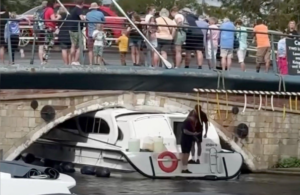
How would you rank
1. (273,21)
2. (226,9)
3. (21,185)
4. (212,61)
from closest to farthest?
(21,185)
(212,61)
(273,21)
(226,9)

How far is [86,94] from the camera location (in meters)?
25.5

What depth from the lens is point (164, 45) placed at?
25.0 m

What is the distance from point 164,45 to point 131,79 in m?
1.11

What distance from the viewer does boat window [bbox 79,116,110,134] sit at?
1009 inches

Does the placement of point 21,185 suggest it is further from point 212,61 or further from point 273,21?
point 273,21

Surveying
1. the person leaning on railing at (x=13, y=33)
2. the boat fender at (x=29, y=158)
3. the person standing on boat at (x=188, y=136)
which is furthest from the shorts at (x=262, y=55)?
the boat fender at (x=29, y=158)

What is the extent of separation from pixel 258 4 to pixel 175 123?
18.6 metres

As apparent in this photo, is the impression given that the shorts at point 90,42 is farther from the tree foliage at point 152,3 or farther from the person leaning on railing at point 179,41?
the tree foliage at point 152,3

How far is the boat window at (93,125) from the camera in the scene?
84.1 feet

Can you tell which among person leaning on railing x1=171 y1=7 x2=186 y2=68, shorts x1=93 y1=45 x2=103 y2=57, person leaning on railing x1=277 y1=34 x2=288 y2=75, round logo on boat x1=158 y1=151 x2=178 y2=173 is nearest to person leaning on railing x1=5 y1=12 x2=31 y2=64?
shorts x1=93 y1=45 x2=103 y2=57

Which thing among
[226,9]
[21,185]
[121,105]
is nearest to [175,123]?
[121,105]

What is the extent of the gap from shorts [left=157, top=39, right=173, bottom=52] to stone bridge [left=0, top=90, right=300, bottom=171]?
51.6 inches

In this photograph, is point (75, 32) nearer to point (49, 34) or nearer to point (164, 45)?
point (49, 34)

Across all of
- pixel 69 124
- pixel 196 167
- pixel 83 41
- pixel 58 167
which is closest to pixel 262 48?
pixel 196 167
